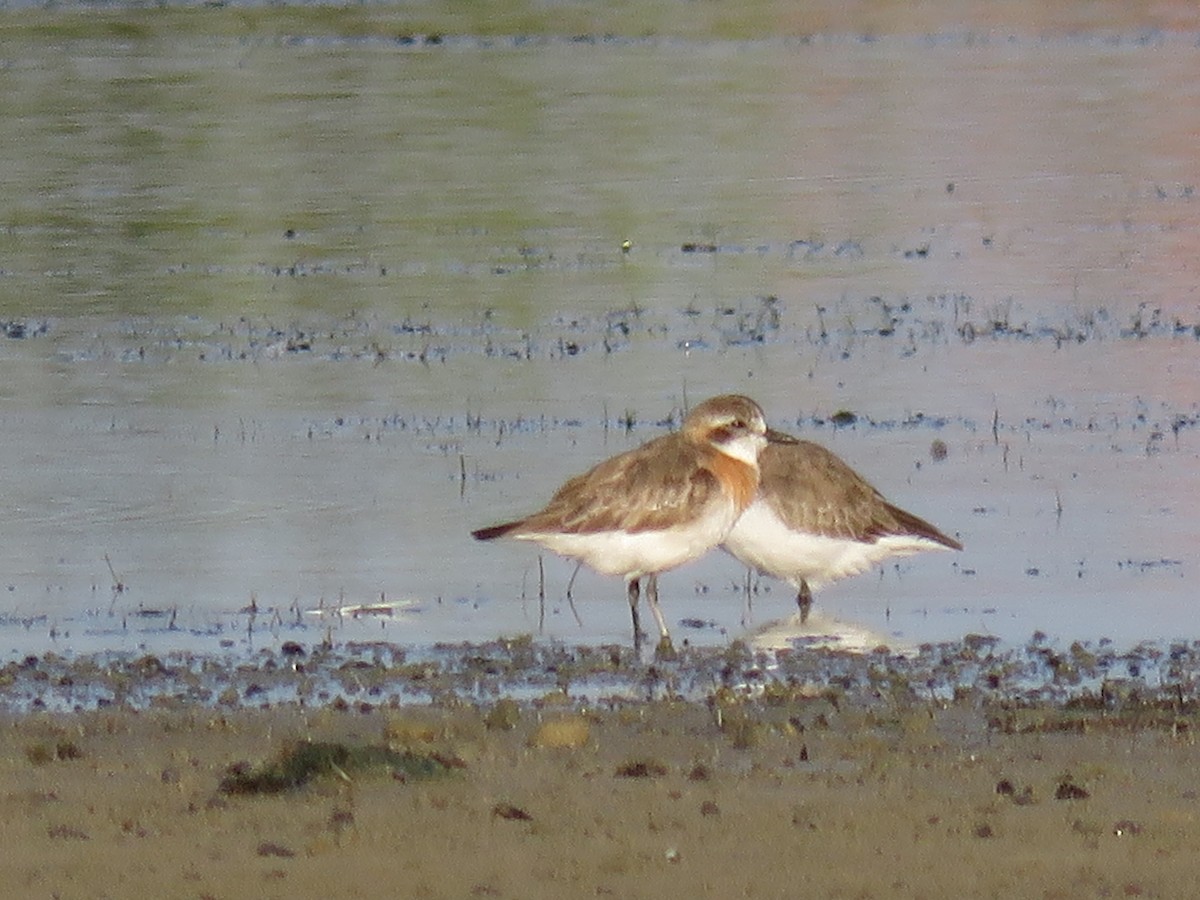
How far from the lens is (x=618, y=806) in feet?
21.0

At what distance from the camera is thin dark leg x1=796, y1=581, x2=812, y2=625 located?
10.3m

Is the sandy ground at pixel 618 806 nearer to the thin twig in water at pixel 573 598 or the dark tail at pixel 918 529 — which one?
the thin twig in water at pixel 573 598

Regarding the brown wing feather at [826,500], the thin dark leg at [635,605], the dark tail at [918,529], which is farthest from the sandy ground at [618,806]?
the dark tail at [918,529]

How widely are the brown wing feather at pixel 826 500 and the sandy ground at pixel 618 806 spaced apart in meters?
2.71

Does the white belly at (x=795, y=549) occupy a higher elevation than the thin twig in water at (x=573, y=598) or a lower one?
higher

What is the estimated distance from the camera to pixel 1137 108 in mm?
30734

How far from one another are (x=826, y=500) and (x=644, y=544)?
103 cm

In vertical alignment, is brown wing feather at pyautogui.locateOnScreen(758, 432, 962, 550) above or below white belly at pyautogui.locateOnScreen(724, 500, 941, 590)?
above

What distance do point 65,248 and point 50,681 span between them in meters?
13.1

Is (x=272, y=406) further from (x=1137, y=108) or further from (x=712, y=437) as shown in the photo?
(x=1137, y=108)

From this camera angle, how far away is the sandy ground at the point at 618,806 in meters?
5.86

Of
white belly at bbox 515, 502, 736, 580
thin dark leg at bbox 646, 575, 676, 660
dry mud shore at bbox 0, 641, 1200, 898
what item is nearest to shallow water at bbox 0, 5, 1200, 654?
thin dark leg at bbox 646, 575, 676, 660

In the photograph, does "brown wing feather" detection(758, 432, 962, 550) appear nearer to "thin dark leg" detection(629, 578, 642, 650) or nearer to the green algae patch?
"thin dark leg" detection(629, 578, 642, 650)

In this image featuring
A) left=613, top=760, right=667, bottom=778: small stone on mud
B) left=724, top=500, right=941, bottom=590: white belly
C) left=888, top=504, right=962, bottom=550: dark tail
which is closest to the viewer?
left=613, top=760, right=667, bottom=778: small stone on mud
